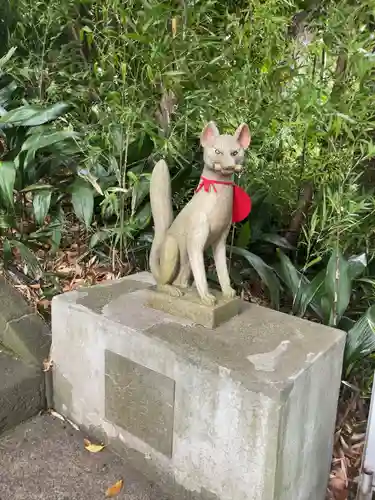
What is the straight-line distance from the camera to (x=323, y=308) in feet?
6.70

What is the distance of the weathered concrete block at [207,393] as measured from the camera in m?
1.41

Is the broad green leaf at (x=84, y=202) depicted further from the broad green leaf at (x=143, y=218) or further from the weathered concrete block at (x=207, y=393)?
the weathered concrete block at (x=207, y=393)

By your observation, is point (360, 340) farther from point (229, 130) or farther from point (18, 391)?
→ point (18, 391)

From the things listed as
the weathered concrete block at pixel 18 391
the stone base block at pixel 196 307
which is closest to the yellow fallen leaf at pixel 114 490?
the weathered concrete block at pixel 18 391

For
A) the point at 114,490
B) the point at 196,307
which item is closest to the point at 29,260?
the point at 196,307

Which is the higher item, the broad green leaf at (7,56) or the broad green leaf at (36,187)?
the broad green leaf at (7,56)

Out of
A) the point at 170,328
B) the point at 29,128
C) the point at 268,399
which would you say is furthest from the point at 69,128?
the point at 268,399

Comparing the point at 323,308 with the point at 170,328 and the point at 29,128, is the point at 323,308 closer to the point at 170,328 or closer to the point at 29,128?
the point at 170,328

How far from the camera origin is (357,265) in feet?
6.89

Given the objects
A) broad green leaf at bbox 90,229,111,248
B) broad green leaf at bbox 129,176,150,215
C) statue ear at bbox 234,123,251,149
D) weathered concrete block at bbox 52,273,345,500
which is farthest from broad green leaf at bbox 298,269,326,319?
broad green leaf at bbox 90,229,111,248

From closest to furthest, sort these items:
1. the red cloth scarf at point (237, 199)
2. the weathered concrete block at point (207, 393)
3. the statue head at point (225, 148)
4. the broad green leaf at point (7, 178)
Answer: the weathered concrete block at point (207, 393) → the statue head at point (225, 148) → the red cloth scarf at point (237, 199) → the broad green leaf at point (7, 178)

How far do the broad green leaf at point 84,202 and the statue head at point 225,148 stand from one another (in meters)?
1.03

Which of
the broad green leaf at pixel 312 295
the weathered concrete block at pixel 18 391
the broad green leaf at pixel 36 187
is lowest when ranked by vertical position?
the weathered concrete block at pixel 18 391

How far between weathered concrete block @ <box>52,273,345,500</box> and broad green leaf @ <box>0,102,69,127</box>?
44.0 inches
